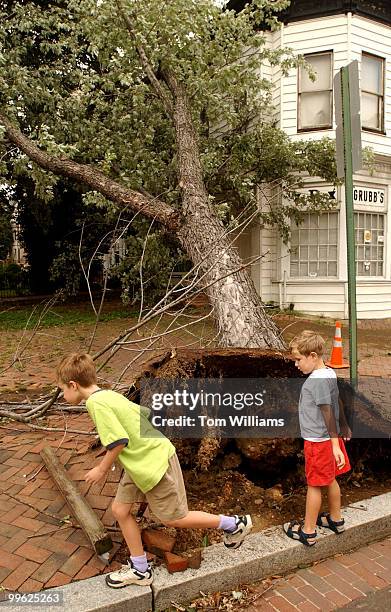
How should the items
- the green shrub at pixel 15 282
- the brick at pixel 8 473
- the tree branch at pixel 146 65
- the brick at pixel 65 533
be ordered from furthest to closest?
the green shrub at pixel 15 282 < the tree branch at pixel 146 65 < the brick at pixel 8 473 < the brick at pixel 65 533

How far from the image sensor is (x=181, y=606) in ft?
7.82

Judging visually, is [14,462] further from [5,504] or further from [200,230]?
[200,230]

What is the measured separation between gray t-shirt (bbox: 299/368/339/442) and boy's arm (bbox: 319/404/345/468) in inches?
0.7

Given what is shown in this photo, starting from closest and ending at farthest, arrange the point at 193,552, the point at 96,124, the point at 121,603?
the point at 121,603, the point at 193,552, the point at 96,124

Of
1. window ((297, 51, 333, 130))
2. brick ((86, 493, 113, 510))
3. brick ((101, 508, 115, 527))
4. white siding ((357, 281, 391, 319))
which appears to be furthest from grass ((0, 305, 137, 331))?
brick ((101, 508, 115, 527))

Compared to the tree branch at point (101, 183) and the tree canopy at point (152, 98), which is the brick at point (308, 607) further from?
the tree canopy at point (152, 98)

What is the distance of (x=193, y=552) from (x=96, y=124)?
28.4ft

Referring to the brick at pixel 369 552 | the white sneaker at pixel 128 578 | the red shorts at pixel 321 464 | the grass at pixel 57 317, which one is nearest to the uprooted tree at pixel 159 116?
the red shorts at pixel 321 464

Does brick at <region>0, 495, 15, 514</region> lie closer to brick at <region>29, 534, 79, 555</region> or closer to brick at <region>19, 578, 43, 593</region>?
brick at <region>29, 534, 79, 555</region>

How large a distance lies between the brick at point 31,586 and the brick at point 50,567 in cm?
3

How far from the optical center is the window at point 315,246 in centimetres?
1217

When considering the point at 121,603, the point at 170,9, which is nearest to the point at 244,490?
the point at 121,603

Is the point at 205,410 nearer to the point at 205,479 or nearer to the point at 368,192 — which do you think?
the point at 205,479

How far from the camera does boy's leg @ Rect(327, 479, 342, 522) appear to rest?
111 inches
